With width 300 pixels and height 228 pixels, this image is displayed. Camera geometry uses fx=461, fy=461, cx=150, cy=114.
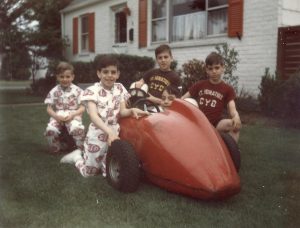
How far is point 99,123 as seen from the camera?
387 centimetres

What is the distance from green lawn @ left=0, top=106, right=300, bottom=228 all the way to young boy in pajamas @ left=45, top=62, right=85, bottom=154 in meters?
0.29

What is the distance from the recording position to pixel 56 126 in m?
5.22

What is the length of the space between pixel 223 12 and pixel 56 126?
19.0 feet

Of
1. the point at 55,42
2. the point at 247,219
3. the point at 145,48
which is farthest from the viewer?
the point at 55,42

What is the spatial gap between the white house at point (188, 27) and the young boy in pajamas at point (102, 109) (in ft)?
16.3

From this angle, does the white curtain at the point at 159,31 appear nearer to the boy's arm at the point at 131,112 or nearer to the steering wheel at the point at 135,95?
the steering wheel at the point at 135,95

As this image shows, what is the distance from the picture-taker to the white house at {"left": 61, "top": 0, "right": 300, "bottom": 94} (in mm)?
8547

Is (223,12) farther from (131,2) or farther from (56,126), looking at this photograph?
(56,126)

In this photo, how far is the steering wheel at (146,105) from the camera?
4.02 meters

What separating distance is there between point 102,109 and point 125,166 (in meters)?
0.79

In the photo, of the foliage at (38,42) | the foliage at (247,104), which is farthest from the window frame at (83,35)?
the foliage at (247,104)

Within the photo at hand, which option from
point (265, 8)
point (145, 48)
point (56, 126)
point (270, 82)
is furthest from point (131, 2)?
point (56, 126)

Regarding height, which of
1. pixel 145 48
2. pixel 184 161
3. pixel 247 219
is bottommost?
pixel 247 219

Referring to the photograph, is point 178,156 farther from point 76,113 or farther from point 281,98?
point 281,98
